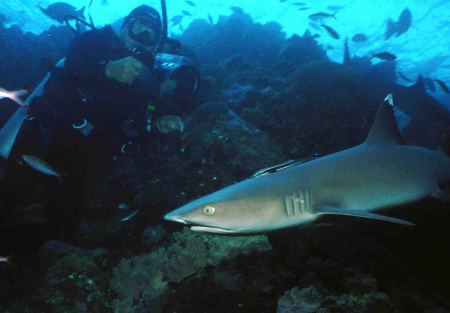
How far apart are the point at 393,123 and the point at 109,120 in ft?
16.8

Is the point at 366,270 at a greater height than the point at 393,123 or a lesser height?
lesser

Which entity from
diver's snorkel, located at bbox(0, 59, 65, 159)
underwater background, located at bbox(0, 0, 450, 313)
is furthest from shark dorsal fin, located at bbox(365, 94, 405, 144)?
diver's snorkel, located at bbox(0, 59, 65, 159)

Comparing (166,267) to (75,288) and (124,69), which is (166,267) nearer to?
(75,288)

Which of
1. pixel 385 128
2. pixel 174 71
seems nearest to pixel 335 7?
pixel 174 71

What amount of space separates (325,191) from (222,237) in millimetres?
2186

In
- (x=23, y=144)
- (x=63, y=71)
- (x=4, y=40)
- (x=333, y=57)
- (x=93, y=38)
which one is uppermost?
(x=4, y=40)

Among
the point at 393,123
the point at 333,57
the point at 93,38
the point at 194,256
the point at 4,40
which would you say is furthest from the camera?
the point at 333,57

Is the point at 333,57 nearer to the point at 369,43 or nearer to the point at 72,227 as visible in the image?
the point at 369,43

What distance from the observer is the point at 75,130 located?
6246mm

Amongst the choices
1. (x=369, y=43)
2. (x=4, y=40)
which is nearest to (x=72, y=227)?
(x=4, y=40)

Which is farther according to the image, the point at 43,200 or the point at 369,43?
the point at 369,43

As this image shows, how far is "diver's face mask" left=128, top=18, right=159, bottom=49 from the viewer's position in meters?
7.30

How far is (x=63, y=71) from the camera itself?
19.2ft

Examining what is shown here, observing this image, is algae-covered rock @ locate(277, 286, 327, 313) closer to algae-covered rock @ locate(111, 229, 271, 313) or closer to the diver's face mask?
algae-covered rock @ locate(111, 229, 271, 313)
